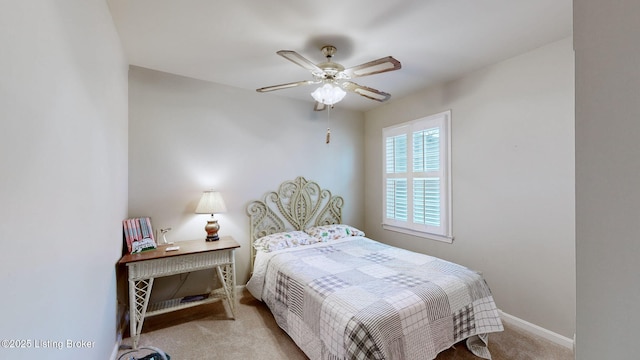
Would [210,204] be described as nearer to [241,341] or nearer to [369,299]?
[241,341]

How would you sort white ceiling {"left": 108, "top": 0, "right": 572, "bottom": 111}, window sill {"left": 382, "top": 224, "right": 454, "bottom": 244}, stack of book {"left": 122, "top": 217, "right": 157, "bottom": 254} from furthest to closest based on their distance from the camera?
window sill {"left": 382, "top": 224, "right": 454, "bottom": 244} → stack of book {"left": 122, "top": 217, "right": 157, "bottom": 254} → white ceiling {"left": 108, "top": 0, "right": 572, "bottom": 111}

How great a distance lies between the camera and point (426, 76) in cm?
287

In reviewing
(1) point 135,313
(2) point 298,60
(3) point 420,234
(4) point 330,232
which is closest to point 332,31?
(2) point 298,60

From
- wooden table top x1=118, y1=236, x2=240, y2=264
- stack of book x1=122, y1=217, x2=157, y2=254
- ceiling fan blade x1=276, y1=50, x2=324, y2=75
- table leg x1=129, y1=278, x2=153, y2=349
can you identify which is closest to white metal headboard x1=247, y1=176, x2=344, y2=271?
wooden table top x1=118, y1=236, x2=240, y2=264

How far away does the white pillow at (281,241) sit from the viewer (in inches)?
114

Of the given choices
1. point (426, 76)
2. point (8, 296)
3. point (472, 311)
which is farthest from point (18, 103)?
point (426, 76)

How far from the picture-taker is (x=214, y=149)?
3.04 meters

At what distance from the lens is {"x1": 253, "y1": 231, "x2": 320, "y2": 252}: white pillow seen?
2.89m

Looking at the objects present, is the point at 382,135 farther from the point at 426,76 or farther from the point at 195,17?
the point at 195,17

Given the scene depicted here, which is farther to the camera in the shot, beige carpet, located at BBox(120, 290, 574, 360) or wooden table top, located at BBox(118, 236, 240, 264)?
wooden table top, located at BBox(118, 236, 240, 264)

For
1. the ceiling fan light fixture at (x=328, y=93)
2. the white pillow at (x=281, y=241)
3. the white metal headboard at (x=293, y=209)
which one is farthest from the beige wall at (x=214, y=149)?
the ceiling fan light fixture at (x=328, y=93)

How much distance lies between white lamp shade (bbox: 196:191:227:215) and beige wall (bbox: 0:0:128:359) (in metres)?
0.98

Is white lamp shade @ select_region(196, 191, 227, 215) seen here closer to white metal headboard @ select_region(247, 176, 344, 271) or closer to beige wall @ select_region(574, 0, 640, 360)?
white metal headboard @ select_region(247, 176, 344, 271)

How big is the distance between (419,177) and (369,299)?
201 centimetres
